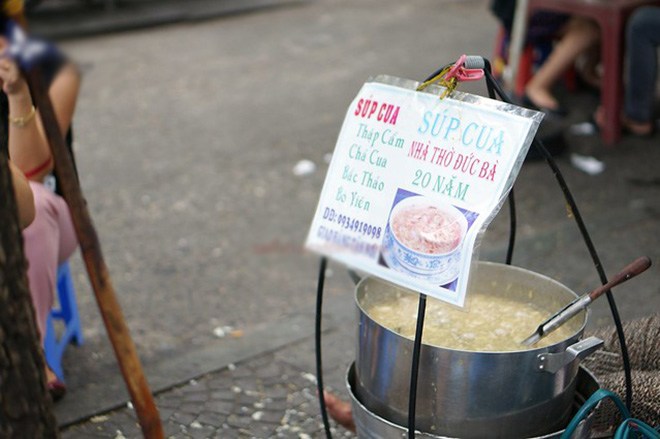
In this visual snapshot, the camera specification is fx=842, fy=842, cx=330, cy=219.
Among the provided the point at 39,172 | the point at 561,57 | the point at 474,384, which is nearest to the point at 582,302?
the point at 474,384

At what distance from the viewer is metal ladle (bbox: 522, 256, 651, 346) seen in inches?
75.7

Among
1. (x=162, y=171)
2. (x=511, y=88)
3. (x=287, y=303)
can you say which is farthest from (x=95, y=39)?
(x=287, y=303)

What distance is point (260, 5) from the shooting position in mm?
10500

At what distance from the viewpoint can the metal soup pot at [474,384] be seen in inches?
75.1

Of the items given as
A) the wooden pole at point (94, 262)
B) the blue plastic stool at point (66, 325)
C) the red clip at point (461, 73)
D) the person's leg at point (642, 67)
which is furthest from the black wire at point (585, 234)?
the person's leg at point (642, 67)

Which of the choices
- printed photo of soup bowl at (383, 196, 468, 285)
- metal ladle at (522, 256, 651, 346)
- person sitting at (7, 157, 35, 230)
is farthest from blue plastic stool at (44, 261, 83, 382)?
metal ladle at (522, 256, 651, 346)

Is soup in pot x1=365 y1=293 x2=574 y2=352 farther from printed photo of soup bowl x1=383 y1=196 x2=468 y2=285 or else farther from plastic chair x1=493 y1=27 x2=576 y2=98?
plastic chair x1=493 y1=27 x2=576 y2=98

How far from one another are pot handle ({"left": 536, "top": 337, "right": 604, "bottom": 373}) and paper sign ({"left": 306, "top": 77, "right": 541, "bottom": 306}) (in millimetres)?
249

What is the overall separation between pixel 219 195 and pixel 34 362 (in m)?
3.49

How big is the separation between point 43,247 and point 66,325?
0.63 m

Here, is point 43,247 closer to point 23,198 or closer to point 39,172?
point 39,172

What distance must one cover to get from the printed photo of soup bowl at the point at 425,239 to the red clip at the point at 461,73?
0.96ft

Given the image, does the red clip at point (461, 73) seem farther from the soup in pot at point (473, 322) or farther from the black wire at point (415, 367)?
the soup in pot at point (473, 322)

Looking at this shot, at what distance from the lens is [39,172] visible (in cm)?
296
